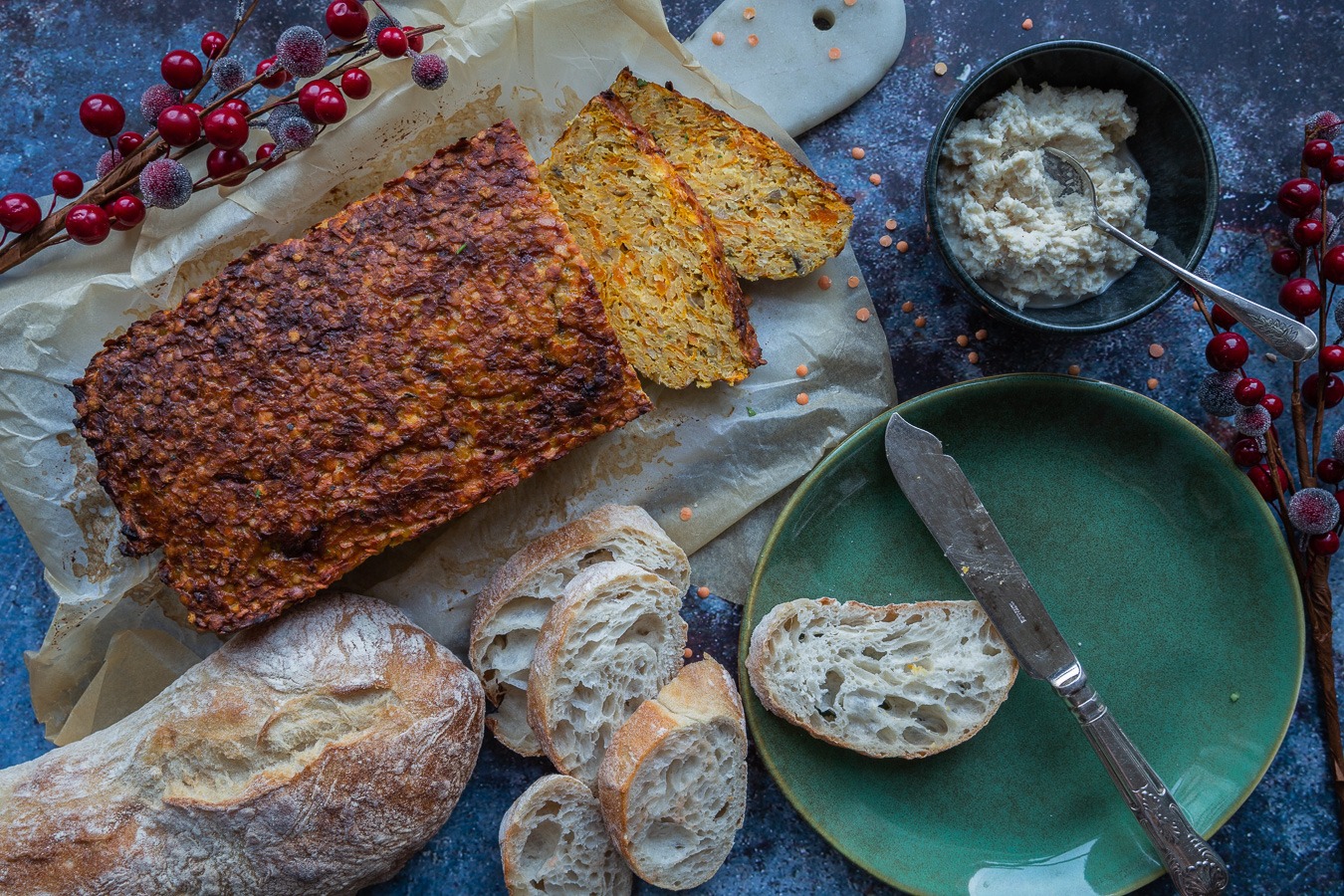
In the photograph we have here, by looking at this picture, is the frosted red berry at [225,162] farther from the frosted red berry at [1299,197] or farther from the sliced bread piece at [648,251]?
the frosted red berry at [1299,197]

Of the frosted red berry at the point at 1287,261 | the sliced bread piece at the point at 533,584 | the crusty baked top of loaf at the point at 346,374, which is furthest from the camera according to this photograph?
the frosted red berry at the point at 1287,261


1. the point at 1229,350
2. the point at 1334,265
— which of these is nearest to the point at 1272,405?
the point at 1229,350

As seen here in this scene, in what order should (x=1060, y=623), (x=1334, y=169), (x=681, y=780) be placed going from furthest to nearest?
(x=1060, y=623) → (x=1334, y=169) → (x=681, y=780)

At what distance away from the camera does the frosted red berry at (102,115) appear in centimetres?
283

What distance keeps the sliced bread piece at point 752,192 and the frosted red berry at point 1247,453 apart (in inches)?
60.4

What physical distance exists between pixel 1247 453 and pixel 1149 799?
1199 mm

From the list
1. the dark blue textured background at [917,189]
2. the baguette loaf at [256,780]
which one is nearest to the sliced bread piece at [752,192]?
the dark blue textured background at [917,189]

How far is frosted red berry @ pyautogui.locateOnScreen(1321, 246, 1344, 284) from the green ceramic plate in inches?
28.9

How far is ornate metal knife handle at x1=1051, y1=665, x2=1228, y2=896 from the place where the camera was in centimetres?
295

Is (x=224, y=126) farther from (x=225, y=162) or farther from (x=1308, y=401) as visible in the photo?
(x=1308, y=401)

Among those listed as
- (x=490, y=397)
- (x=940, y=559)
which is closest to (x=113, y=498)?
(x=490, y=397)

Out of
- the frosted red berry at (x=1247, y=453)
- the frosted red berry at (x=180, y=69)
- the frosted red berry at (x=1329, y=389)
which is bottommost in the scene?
the frosted red berry at (x=1247, y=453)

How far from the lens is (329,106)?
9.14 ft

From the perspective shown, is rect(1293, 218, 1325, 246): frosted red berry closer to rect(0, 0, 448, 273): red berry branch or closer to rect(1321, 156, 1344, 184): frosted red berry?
rect(1321, 156, 1344, 184): frosted red berry
